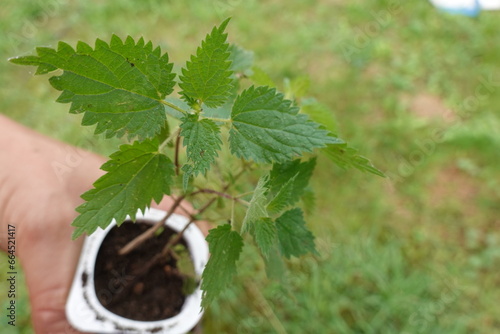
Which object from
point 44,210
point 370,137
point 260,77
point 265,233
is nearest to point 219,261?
point 265,233

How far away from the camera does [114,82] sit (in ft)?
1.96

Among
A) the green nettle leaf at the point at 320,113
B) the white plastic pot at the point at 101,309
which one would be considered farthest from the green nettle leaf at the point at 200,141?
the white plastic pot at the point at 101,309

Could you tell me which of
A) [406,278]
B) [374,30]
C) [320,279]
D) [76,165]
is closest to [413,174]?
[406,278]

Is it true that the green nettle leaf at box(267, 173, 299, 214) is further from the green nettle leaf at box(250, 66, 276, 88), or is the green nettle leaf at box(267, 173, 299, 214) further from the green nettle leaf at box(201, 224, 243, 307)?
the green nettle leaf at box(250, 66, 276, 88)

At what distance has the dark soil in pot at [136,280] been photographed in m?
0.95

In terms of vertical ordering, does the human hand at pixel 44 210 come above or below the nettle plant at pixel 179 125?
below

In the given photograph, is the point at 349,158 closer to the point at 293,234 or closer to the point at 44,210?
the point at 293,234

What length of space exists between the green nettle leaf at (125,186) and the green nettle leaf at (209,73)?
10 cm

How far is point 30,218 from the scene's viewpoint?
100 centimetres

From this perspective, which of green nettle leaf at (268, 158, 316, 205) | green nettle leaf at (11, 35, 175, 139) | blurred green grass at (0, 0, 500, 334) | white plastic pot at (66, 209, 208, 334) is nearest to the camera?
green nettle leaf at (11, 35, 175, 139)

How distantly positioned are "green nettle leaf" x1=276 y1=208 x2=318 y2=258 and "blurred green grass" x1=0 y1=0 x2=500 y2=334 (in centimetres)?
69

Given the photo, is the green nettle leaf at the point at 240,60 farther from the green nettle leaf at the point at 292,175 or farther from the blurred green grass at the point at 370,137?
the blurred green grass at the point at 370,137

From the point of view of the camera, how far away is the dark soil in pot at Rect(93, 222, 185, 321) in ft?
3.12

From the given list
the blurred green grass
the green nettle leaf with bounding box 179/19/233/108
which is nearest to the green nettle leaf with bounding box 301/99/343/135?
the green nettle leaf with bounding box 179/19/233/108
